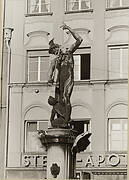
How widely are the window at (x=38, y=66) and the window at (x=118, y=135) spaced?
0.61 m

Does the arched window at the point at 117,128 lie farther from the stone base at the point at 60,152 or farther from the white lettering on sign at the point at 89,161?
the stone base at the point at 60,152

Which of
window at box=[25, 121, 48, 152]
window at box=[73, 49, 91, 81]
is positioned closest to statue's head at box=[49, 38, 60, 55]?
window at box=[73, 49, 91, 81]

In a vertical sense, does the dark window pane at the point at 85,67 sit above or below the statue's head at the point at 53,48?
below

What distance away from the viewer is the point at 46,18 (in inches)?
213

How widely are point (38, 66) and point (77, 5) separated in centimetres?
54

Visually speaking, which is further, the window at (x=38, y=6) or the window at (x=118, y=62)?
the window at (x=38, y=6)

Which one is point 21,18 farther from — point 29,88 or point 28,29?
point 29,88

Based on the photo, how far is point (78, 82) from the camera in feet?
17.2

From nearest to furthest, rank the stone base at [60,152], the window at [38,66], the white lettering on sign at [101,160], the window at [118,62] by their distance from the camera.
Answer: the stone base at [60,152] → the white lettering on sign at [101,160] → the window at [118,62] → the window at [38,66]

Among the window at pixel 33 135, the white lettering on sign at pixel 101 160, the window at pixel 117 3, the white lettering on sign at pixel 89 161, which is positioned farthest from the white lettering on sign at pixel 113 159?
the window at pixel 117 3

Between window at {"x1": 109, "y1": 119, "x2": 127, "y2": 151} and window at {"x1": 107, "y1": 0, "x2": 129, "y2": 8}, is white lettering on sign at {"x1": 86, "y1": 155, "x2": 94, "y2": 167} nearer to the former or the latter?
window at {"x1": 109, "y1": 119, "x2": 127, "y2": 151}

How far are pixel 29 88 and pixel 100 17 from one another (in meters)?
0.74

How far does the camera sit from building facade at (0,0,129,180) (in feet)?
16.7

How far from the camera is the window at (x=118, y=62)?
17.0 feet
